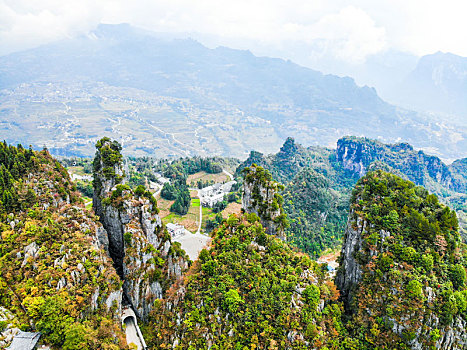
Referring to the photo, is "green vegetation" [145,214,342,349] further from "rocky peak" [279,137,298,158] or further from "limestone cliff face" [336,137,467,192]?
"limestone cliff face" [336,137,467,192]

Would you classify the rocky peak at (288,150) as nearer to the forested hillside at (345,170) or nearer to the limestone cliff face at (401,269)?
the forested hillside at (345,170)

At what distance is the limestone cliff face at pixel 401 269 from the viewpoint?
2370 cm

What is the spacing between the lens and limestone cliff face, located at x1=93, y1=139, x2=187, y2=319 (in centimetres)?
3102

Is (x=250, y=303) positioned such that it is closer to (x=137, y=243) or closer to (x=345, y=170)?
(x=137, y=243)

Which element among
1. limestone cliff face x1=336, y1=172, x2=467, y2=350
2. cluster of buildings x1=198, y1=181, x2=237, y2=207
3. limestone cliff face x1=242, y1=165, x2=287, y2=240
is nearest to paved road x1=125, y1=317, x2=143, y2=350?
limestone cliff face x1=242, y1=165, x2=287, y2=240

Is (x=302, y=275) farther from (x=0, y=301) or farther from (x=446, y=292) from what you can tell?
(x=0, y=301)

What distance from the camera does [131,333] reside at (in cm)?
2912

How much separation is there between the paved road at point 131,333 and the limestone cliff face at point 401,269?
2185cm

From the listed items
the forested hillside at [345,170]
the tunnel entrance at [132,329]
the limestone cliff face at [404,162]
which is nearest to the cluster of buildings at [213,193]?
the forested hillside at [345,170]

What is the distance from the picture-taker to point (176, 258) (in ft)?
109

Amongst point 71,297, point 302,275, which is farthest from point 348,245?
point 71,297

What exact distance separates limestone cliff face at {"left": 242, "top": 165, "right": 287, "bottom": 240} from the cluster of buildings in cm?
3295

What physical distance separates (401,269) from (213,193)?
57.4 meters

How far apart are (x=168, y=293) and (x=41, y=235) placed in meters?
14.1
